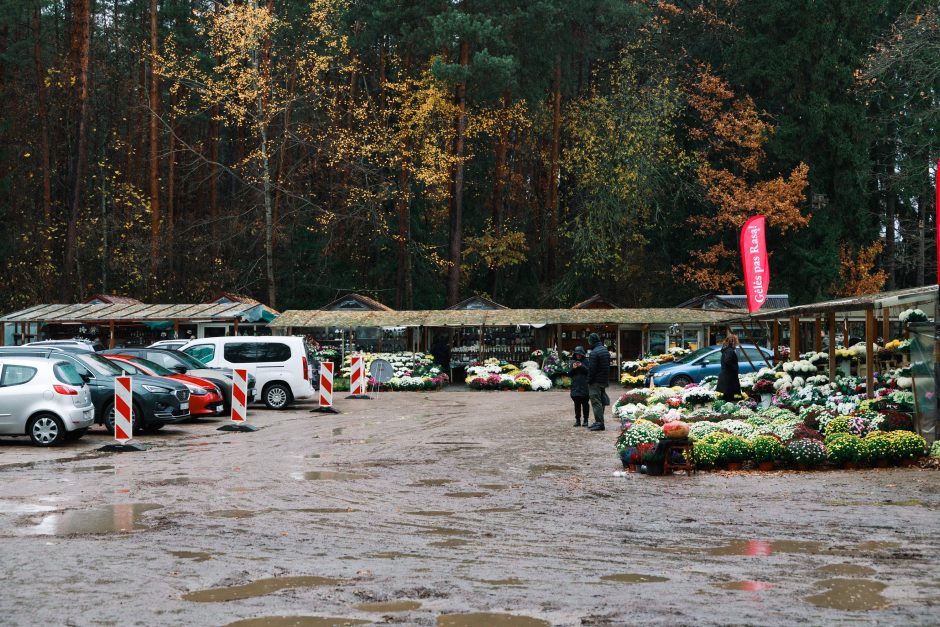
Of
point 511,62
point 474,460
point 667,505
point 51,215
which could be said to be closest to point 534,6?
point 511,62

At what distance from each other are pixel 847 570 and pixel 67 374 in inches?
553

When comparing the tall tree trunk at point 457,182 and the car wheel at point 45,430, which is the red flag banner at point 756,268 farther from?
the tall tree trunk at point 457,182

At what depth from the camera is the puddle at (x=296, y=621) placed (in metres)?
6.38

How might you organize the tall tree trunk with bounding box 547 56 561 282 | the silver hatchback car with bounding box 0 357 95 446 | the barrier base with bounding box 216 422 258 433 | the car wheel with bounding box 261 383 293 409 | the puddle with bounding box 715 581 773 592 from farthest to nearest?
the tall tree trunk with bounding box 547 56 561 282 → the car wheel with bounding box 261 383 293 409 → the barrier base with bounding box 216 422 258 433 → the silver hatchback car with bounding box 0 357 95 446 → the puddle with bounding box 715 581 773 592

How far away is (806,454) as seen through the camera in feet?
46.4

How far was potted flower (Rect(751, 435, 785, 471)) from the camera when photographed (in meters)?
Result: 14.3

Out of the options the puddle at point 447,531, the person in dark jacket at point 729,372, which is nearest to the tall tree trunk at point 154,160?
the person in dark jacket at point 729,372

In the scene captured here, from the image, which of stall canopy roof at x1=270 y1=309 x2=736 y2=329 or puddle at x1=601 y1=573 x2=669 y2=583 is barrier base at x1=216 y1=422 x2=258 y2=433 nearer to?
puddle at x1=601 y1=573 x2=669 y2=583

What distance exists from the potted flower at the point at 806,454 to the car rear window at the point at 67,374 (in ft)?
37.8

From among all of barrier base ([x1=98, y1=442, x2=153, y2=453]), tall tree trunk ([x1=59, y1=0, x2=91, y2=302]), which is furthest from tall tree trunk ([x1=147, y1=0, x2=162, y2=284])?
barrier base ([x1=98, y1=442, x2=153, y2=453])

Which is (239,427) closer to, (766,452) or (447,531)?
(766,452)

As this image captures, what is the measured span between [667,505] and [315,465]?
564cm

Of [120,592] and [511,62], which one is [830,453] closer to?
[120,592]

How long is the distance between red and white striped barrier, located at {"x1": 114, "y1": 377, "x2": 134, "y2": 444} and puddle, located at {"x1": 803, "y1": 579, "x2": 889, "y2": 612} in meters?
12.9
